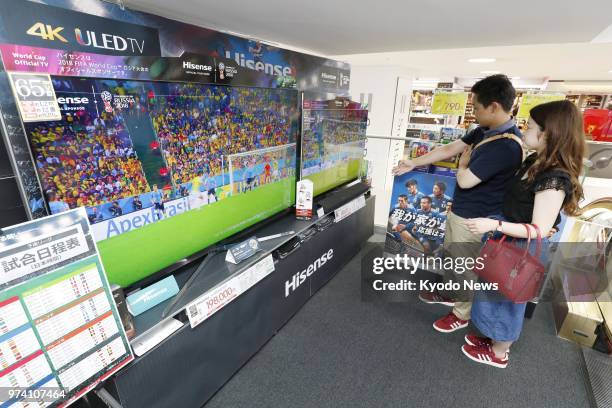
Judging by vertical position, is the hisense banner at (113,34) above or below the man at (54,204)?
above

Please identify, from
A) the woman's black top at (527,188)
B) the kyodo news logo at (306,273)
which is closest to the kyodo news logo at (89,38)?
the kyodo news logo at (306,273)

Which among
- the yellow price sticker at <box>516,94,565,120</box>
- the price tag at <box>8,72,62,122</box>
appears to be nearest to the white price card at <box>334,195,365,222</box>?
the price tag at <box>8,72,62,122</box>

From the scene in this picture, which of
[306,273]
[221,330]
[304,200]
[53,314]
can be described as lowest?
[306,273]

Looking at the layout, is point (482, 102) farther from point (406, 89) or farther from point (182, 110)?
point (406, 89)

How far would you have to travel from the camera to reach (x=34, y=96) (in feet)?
3.13

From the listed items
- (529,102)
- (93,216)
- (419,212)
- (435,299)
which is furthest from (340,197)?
(529,102)

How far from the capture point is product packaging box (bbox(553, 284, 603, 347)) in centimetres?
223

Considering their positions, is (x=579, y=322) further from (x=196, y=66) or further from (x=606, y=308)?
(x=196, y=66)

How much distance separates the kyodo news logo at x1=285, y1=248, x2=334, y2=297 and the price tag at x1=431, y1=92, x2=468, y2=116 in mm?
3546

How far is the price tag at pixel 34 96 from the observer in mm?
911

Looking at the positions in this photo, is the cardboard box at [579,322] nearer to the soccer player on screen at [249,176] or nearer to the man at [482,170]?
the man at [482,170]

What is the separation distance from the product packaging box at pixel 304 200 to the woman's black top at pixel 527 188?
4.11 ft

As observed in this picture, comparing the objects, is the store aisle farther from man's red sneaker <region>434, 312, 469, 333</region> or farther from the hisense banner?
the hisense banner

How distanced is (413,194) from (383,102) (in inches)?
105
